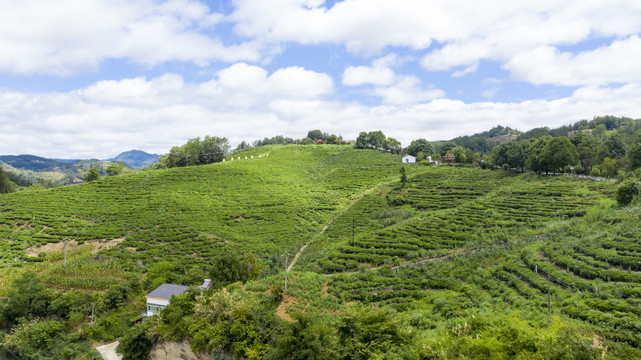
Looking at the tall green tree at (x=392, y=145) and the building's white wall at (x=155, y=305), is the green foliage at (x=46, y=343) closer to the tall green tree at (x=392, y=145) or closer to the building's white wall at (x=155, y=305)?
the building's white wall at (x=155, y=305)

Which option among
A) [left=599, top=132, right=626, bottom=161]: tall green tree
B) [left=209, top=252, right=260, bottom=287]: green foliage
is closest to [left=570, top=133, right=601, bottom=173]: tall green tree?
[left=599, top=132, right=626, bottom=161]: tall green tree

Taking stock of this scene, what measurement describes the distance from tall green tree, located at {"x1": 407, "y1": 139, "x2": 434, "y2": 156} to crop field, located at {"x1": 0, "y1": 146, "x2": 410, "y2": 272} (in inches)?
847

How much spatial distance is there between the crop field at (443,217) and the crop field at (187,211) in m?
7.92

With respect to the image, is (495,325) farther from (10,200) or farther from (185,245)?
(10,200)

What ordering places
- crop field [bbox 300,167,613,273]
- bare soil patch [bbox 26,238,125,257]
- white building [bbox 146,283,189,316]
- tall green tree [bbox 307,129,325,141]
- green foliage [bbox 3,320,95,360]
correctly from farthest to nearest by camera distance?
tall green tree [bbox 307,129,325,141] < bare soil patch [bbox 26,238,125,257] < crop field [bbox 300,167,613,273] < white building [bbox 146,283,189,316] < green foliage [bbox 3,320,95,360]

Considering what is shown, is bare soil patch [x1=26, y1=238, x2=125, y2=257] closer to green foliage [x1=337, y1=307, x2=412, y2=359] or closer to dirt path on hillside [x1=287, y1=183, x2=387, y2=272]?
dirt path on hillside [x1=287, y1=183, x2=387, y2=272]

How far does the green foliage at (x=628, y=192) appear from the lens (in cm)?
3184

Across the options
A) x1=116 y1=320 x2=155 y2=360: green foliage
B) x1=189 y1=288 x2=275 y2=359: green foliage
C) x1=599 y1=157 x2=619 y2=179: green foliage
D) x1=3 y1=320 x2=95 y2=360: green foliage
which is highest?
x1=599 y1=157 x2=619 y2=179: green foliage

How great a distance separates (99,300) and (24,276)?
7.84 m

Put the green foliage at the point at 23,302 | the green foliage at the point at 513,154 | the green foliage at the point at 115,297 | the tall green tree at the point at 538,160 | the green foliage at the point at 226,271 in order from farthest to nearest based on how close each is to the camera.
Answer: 1. the green foliage at the point at 513,154
2. the tall green tree at the point at 538,160
3. the green foliage at the point at 115,297
4. the green foliage at the point at 23,302
5. the green foliage at the point at 226,271

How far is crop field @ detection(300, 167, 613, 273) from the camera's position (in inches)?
1243

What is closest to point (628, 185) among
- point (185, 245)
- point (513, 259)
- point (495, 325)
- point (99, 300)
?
point (513, 259)

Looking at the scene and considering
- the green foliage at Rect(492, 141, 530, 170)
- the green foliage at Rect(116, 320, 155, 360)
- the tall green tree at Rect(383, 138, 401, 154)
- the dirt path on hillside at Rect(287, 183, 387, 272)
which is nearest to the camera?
the green foliage at Rect(116, 320, 155, 360)

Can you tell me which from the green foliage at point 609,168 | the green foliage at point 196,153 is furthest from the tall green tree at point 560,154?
the green foliage at point 196,153
